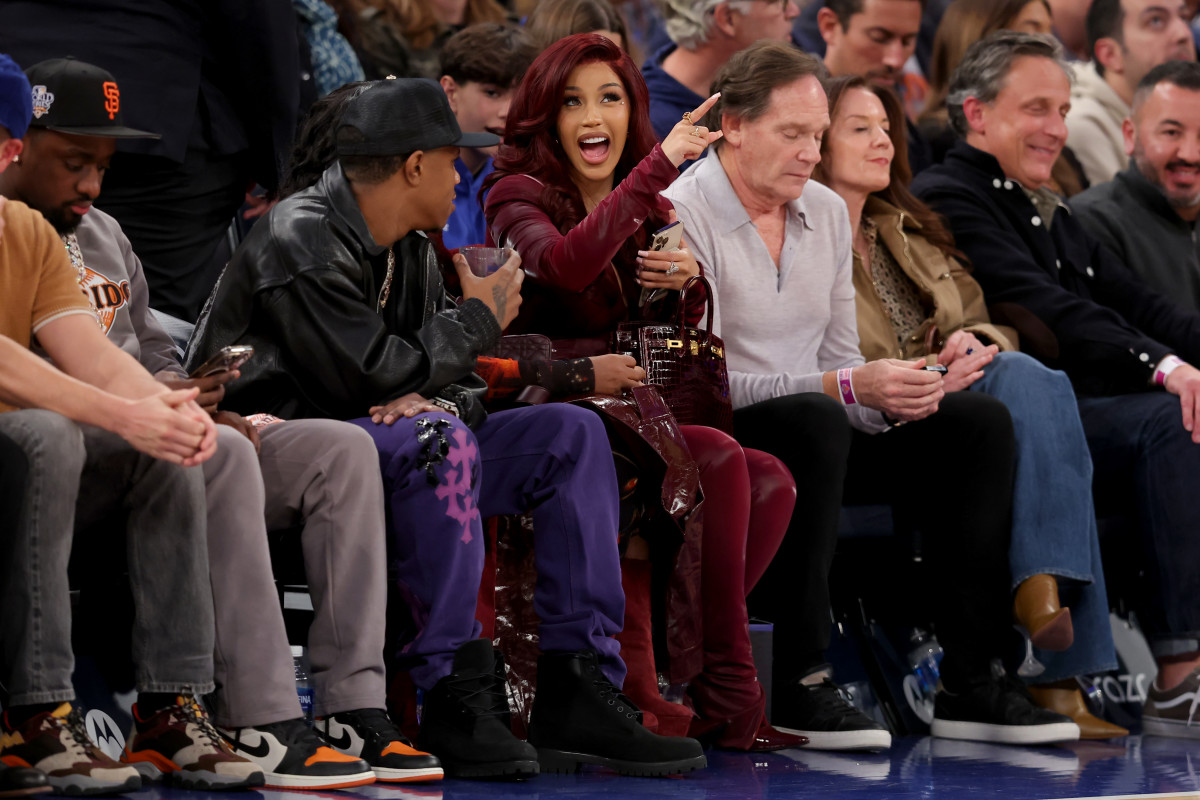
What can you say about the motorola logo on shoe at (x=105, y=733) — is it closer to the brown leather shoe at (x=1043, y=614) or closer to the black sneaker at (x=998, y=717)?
the black sneaker at (x=998, y=717)

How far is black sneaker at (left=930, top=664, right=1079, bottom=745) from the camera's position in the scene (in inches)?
158

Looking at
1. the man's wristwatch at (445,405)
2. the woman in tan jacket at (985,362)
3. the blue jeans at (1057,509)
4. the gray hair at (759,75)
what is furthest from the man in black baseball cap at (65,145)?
the blue jeans at (1057,509)

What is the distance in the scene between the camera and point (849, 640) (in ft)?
14.5

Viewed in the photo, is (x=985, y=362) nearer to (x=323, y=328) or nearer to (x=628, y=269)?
(x=628, y=269)

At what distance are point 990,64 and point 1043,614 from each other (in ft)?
6.90

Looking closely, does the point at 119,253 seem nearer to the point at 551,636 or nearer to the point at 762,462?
the point at 551,636

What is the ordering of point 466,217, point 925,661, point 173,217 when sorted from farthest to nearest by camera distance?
1. point 466,217
2. point 925,661
3. point 173,217

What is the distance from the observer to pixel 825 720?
12.3 feet

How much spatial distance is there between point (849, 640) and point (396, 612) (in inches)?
62.9

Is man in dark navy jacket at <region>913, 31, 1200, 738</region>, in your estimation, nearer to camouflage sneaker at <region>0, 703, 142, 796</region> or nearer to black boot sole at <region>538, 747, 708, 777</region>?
black boot sole at <region>538, 747, 708, 777</region>

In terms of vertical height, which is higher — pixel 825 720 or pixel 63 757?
pixel 63 757

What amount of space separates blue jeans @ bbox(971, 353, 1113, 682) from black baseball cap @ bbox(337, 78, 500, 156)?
6.09ft

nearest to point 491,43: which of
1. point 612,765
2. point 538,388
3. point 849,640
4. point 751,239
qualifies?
point 751,239

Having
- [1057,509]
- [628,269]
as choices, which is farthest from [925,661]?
[628,269]
